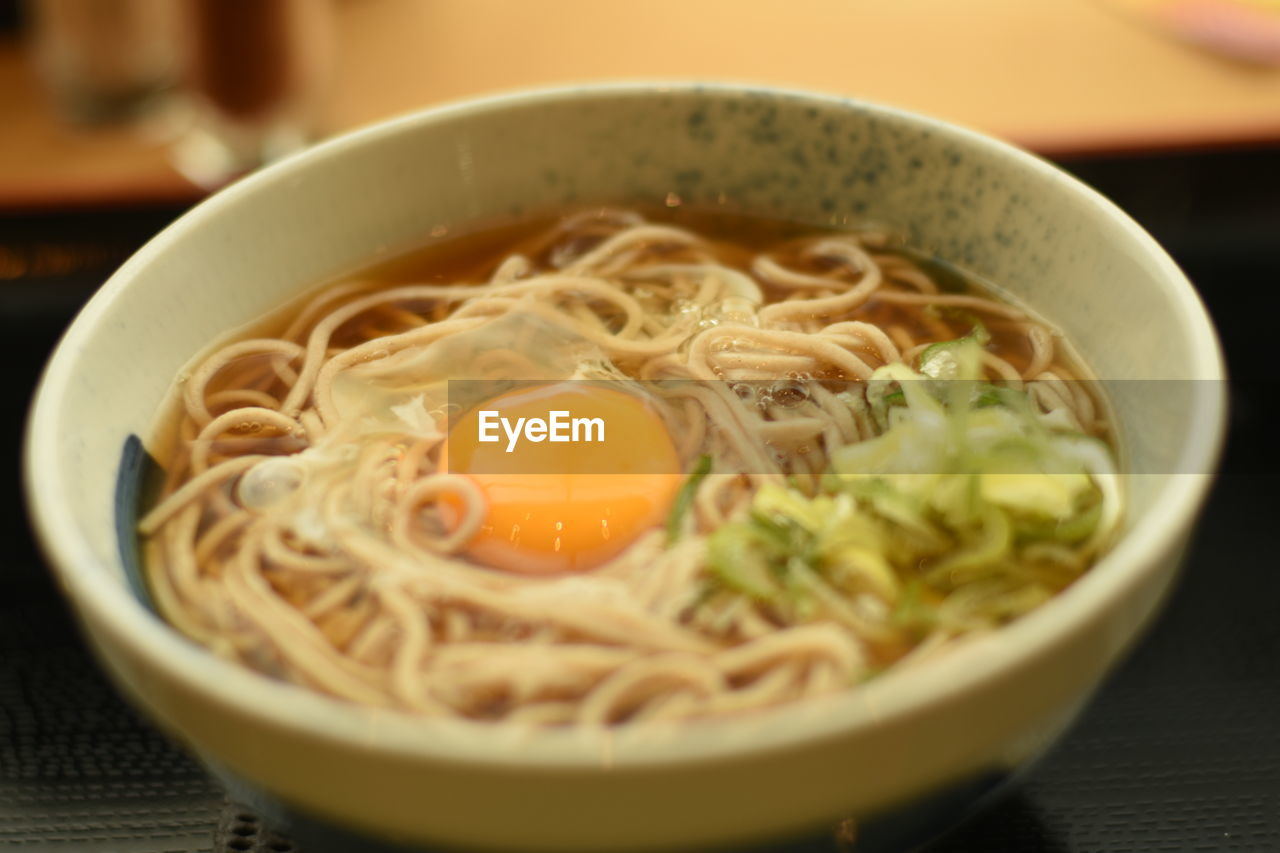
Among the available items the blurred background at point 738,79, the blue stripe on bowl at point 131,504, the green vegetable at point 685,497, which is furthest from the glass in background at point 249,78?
the green vegetable at point 685,497

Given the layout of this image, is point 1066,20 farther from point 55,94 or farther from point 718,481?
point 55,94

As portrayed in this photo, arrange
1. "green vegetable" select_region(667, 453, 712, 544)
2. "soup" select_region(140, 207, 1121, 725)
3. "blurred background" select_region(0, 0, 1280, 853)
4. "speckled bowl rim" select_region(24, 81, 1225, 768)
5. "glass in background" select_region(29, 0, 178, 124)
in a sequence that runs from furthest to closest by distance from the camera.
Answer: "glass in background" select_region(29, 0, 178, 124), "blurred background" select_region(0, 0, 1280, 853), "green vegetable" select_region(667, 453, 712, 544), "soup" select_region(140, 207, 1121, 725), "speckled bowl rim" select_region(24, 81, 1225, 768)

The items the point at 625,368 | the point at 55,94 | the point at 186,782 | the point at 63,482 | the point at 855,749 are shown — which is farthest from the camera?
the point at 55,94

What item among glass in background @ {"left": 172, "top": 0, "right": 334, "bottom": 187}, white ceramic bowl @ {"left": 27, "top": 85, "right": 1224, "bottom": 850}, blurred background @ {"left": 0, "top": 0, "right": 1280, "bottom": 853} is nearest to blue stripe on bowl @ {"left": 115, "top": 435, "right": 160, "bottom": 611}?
white ceramic bowl @ {"left": 27, "top": 85, "right": 1224, "bottom": 850}

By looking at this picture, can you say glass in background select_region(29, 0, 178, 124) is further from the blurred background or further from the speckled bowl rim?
the speckled bowl rim

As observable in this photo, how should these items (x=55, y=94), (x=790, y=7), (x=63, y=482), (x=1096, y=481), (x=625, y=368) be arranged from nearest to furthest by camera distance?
(x=63, y=482)
(x=1096, y=481)
(x=625, y=368)
(x=55, y=94)
(x=790, y=7)

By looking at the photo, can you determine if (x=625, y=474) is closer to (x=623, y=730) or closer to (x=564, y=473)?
Result: (x=564, y=473)

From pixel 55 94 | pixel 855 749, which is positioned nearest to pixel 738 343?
pixel 855 749

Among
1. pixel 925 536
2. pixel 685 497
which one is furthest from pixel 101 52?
pixel 925 536
